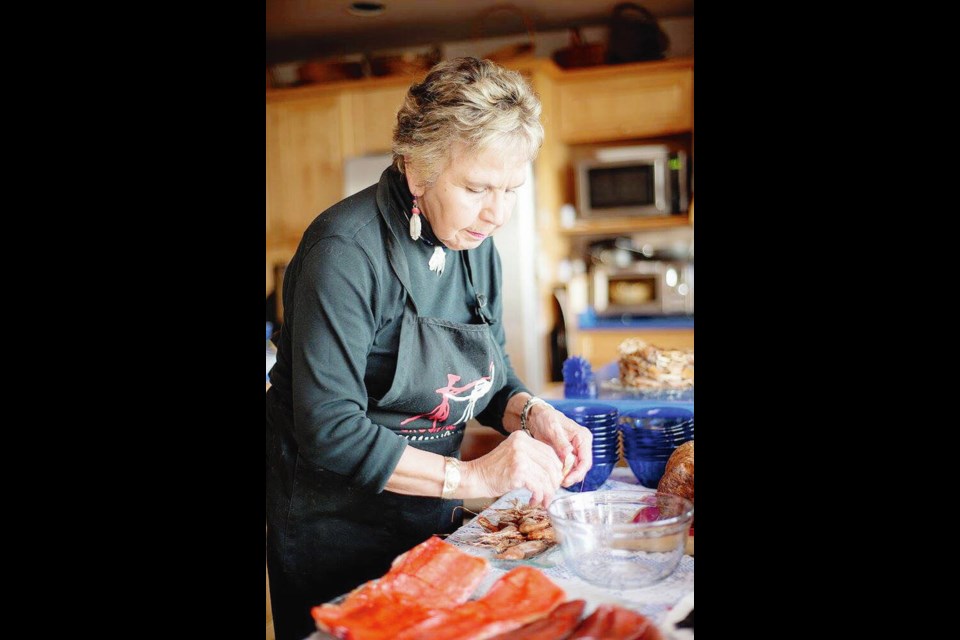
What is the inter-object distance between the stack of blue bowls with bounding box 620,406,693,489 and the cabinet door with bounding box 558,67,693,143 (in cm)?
275

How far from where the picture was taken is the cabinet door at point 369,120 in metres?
3.82

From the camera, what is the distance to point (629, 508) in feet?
3.43

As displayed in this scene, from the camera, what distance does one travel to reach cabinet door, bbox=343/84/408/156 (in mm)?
3820

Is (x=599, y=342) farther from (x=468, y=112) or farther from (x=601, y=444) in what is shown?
(x=468, y=112)

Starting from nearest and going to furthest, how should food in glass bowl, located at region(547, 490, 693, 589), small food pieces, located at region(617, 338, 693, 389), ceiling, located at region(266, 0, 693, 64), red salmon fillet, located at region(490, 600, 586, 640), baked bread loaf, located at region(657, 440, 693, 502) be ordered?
red salmon fillet, located at region(490, 600, 586, 640)
food in glass bowl, located at region(547, 490, 693, 589)
baked bread loaf, located at region(657, 440, 693, 502)
small food pieces, located at region(617, 338, 693, 389)
ceiling, located at region(266, 0, 693, 64)

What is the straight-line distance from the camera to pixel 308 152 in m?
3.91

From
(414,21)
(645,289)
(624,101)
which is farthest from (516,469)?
(624,101)

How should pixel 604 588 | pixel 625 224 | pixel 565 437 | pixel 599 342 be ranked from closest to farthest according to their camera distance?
pixel 604 588 < pixel 565 437 < pixel 599 342 < pixel 625 224

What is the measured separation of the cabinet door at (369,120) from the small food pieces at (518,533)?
2.92 m

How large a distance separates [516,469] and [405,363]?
22 centimetres

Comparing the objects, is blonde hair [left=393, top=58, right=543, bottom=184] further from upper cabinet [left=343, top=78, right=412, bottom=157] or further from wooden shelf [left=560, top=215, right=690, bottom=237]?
wooden shelf [left=560, top=215, right=690, bottom=237]

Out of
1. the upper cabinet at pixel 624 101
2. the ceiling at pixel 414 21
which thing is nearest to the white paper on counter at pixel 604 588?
the ceiling at pixel 414 21

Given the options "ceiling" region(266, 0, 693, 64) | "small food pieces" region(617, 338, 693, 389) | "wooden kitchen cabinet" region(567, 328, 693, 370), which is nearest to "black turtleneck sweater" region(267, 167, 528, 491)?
"small food pieces" region(617, 338, 693, 389)
